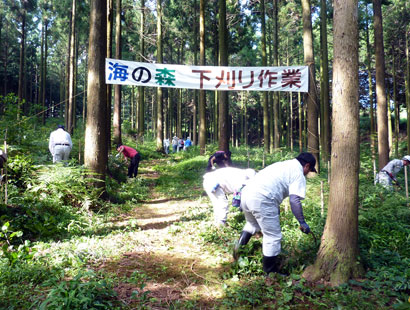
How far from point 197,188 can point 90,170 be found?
13.6ft

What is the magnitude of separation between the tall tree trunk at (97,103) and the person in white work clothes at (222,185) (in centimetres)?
303

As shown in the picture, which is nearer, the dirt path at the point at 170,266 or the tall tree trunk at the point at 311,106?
the dirt path at the point at 170,266

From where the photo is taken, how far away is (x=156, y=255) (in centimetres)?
459

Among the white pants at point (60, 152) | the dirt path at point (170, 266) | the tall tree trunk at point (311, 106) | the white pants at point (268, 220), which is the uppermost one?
the tall tree trunk at point (311, 106)

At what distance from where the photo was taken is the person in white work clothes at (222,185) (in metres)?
5.19

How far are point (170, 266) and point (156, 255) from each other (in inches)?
18.7

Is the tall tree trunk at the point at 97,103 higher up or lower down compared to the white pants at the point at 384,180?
higher up

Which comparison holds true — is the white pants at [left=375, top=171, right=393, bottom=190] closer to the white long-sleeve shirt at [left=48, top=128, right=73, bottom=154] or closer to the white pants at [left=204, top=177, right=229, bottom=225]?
the white pants at [left=204, top=177, right=229, bottom=225]

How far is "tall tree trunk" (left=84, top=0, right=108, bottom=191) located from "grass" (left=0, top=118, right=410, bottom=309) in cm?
42

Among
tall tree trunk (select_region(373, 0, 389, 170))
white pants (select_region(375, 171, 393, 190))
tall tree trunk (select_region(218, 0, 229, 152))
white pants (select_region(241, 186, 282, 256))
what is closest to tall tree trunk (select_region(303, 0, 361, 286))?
white pants (select_region(241, 186, 282, 256))

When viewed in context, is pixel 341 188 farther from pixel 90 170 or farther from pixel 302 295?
pixel 90 170

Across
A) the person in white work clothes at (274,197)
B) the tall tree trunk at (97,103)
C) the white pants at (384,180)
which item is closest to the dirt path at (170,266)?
the person in white work clothes at (274,197)

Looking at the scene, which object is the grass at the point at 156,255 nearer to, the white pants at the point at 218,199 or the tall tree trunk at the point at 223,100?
the white pants at the point at 218,199

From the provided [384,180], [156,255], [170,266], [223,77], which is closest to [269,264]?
[170,266]
